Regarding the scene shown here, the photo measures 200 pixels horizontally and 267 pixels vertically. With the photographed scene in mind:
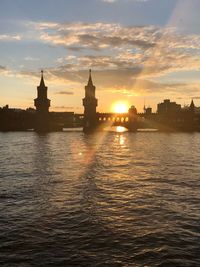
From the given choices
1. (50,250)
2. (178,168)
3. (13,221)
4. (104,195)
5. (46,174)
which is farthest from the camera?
(178,168)

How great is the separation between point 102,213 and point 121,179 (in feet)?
50.4

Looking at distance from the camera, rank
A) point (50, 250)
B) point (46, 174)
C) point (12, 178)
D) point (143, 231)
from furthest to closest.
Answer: point (46, 174)
point (12, 178)
point (143, 231)
point (50, 250)

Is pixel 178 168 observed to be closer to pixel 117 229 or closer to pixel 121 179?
pixel 121 179

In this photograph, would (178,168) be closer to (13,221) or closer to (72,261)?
(13,221)

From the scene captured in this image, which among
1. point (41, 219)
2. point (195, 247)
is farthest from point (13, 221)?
point (195, 247)

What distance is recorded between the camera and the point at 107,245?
21.0 m

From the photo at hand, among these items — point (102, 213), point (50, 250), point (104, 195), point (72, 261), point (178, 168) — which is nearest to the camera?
point (72, 261)

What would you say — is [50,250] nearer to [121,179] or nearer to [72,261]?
[72,261]

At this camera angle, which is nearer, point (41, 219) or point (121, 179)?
point (41, 219)

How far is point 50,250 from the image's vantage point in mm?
20109

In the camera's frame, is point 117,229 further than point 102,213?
No

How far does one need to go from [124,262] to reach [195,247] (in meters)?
4.62

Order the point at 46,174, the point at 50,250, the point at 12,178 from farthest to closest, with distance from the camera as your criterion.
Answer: the point at 46,174, the point at 12,178, the point at 50,250

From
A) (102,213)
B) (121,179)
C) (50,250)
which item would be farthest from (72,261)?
(121,179)
